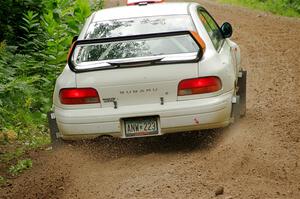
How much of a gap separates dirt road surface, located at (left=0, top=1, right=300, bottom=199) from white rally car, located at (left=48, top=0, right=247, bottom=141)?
1.16 ft

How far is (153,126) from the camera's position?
→ 262 inches

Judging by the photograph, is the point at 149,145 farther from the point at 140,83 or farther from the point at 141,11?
the point at 141,11

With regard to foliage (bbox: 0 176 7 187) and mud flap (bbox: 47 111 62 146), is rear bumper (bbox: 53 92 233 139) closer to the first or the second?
mud flap (bbox: 47 111 62 146)

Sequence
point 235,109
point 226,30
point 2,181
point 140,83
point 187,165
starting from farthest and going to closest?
1. point 226,30
2. point 235,109
3. point 2,181
4. point 140,83
5. point 187,165

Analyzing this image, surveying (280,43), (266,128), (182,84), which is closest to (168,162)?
(182,84)

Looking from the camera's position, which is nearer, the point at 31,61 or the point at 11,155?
the point at 11,155

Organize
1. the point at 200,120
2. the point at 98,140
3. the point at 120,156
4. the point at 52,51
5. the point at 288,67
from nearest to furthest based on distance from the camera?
the point at 200,120 → the point at 120,156 → the point at 98,140 → the point at 52,51 → the point at 288,67

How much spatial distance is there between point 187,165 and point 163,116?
601mm

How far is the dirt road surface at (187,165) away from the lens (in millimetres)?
5637

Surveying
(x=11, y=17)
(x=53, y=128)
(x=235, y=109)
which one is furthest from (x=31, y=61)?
(x=235, y=109)

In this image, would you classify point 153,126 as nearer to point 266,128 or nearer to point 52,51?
point 266,128

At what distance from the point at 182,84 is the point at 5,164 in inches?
100

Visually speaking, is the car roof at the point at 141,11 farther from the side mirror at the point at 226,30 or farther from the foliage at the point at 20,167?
the foliage at the point at 20,167

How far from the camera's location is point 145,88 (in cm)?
659
